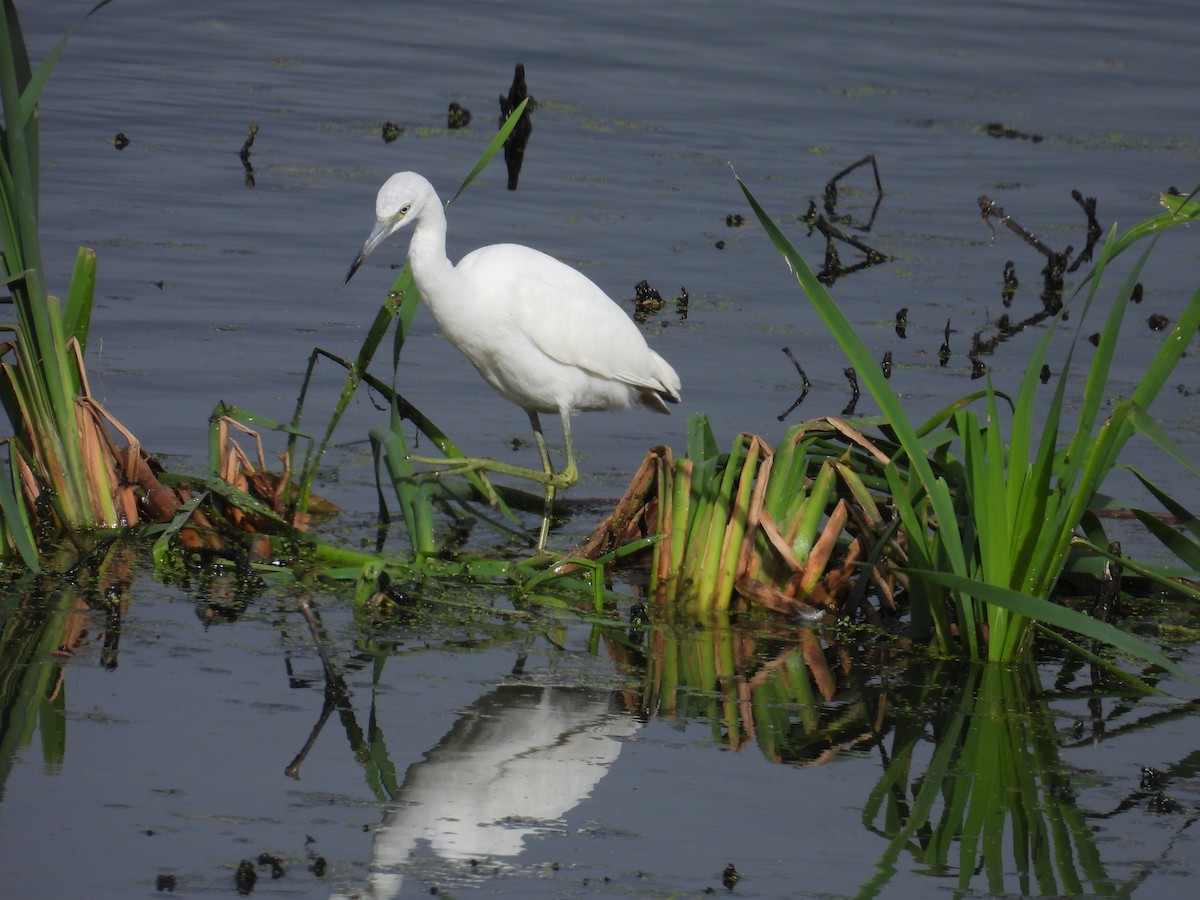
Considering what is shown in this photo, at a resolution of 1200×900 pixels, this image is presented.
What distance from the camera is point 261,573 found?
5188 millimetres

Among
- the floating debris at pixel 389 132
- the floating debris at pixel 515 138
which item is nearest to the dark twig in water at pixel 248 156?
the floating debris at pixel 389 132

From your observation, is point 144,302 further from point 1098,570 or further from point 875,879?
point 875,879

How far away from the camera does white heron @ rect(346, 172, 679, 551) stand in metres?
6.03

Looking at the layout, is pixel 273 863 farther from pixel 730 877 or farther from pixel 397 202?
pixel 397 202

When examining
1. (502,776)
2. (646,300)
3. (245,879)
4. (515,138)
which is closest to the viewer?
(245,879)

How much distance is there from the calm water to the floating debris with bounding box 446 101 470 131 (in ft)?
0.52

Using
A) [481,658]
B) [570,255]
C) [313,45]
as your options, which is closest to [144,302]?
[570,255]

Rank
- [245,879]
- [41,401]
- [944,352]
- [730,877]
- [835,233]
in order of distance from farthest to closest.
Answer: [835,233] < [944,352] < [41,401] < [730,877] < [245,879]

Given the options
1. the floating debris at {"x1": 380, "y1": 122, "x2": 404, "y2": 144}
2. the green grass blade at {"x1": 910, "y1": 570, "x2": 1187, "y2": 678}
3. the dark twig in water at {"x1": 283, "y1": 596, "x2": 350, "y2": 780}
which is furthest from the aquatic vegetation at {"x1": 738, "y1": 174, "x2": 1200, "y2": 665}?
the floating debris at {"x1": 380, "y1": 122, "x2": 404, "y2": 144}

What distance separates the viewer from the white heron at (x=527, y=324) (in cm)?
603

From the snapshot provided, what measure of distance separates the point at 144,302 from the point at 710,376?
2907 millimetres

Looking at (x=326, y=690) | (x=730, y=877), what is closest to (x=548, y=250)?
(x=326, y=690)

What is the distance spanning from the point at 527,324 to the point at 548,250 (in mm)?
3713

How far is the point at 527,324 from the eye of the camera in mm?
6324
